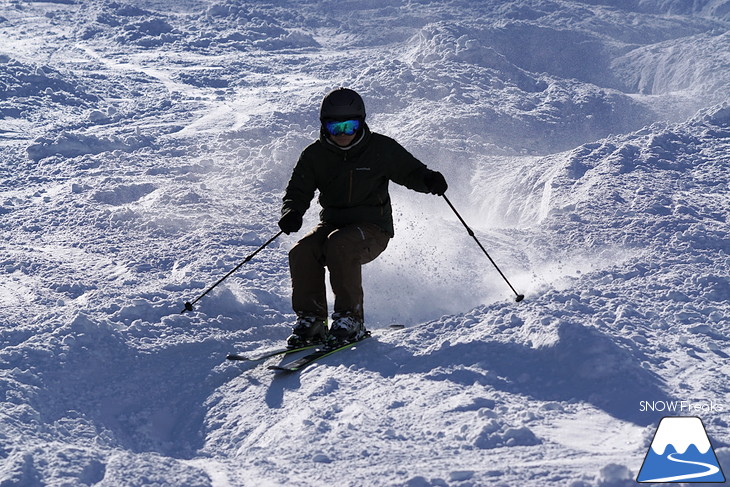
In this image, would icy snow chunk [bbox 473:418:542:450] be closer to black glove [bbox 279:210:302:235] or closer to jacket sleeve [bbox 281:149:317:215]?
black glove [bbox 279:210:302:235]

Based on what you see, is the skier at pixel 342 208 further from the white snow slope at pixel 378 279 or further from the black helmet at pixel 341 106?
the white snow slope at pixel 378 279

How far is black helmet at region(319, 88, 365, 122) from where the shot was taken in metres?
5.11

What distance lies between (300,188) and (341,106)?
2.10 feet

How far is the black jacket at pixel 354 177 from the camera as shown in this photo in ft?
17.4

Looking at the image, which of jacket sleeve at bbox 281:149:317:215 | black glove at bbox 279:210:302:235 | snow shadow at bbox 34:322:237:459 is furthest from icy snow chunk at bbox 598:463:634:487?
jacket sleeve at bbox 281:149:317:215

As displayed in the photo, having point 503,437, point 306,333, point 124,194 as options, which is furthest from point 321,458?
point 124,194

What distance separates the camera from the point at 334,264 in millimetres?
5102

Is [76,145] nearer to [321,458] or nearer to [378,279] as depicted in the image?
[378,279]

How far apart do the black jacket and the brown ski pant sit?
0.12 m

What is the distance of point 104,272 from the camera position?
21.8ft

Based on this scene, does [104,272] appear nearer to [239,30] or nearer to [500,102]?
[500,102]

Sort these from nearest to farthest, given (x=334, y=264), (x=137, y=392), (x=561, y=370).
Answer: (x=561, y=370) → (x=137, y=392) → (x=334, y=264)

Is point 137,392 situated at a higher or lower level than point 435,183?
lower

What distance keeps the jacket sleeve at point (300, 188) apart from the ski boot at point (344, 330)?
0.76 metres
